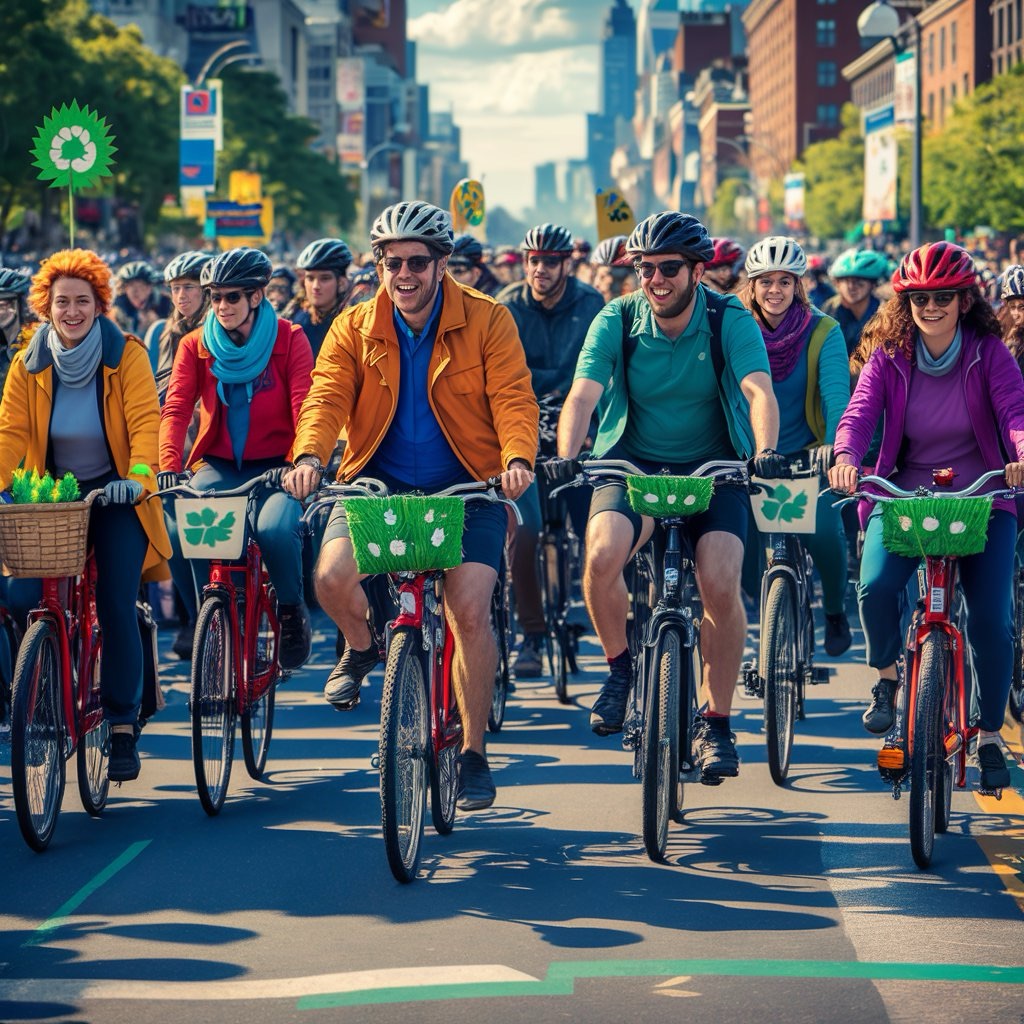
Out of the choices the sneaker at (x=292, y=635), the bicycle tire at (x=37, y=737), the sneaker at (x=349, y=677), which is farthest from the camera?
the sneaker at (x=292, y=635)

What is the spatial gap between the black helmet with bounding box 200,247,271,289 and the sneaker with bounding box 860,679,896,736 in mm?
2976

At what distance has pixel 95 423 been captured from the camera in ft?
24.7

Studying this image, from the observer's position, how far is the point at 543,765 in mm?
8531

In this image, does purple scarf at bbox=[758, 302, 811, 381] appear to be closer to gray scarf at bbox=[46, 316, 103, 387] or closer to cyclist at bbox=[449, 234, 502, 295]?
gray scarf at bbox=[46, 316, 103, 387]

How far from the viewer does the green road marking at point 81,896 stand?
5.95 m

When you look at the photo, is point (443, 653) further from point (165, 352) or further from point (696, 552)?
point (165, 352)

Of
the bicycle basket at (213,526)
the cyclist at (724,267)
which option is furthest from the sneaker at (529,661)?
the bicycle basket at (213,526)

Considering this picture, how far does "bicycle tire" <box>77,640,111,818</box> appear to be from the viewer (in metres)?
7.48

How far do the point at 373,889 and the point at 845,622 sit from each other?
4.05 meters

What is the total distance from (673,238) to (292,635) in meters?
2.31

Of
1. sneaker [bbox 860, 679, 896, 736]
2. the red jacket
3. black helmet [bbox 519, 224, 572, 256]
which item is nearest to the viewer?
sneaker [bbox 860, 679, 896, 736]

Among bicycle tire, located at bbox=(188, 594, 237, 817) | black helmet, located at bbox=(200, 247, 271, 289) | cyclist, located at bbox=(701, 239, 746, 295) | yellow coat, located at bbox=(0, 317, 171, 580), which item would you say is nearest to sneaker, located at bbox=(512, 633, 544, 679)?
cyclist, located at bbox=(701, 239, 746, 295)

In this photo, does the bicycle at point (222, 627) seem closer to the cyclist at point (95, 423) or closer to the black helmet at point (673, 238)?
the cyclist at point (95, 423)

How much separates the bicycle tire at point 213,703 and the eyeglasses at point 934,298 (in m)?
2.74
